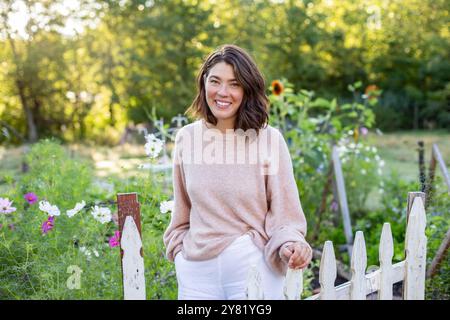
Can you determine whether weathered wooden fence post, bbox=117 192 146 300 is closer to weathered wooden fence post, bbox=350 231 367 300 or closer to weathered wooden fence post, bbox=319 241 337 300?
weathered wooden fence post, bbox=319 241 337 300

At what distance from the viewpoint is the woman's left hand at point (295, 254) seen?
1.77 m

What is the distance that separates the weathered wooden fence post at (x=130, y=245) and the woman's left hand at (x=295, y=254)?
0.46m

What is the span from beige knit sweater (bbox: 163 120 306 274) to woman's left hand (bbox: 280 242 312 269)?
0.08ft

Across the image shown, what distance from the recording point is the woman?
5.96 ft

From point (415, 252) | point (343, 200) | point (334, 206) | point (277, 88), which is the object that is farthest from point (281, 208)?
point (334, 206)

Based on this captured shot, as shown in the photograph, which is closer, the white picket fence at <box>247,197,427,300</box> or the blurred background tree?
the white picket fence at <box>247,197,427,300</box>

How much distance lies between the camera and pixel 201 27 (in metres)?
19.3

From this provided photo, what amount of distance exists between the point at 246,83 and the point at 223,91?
0.08 metres

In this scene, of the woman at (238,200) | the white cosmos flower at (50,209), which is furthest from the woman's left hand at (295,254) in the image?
the white cosmos flower at (50,209)

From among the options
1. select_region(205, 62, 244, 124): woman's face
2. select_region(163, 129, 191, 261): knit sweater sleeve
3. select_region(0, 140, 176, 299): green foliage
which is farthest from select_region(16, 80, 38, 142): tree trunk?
select_region(205, 62, 244, 124): woman's face

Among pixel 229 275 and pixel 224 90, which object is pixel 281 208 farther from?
pixel 224 90

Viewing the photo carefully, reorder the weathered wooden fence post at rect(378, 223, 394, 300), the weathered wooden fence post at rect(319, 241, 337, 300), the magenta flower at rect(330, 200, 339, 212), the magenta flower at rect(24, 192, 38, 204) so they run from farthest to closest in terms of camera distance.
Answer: the magenta flower at rect(330, 200, 339, 212)
the magenta flower at rect(24, 192, 38, 204)
the weathered wooden fence post at rect(378, 223, 394, 300)
the weathered wooden fence post at rect(319, 241, 337, 300)

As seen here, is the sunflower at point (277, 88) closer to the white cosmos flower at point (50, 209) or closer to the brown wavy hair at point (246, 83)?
the white cosmos flower at point (50, 209)
